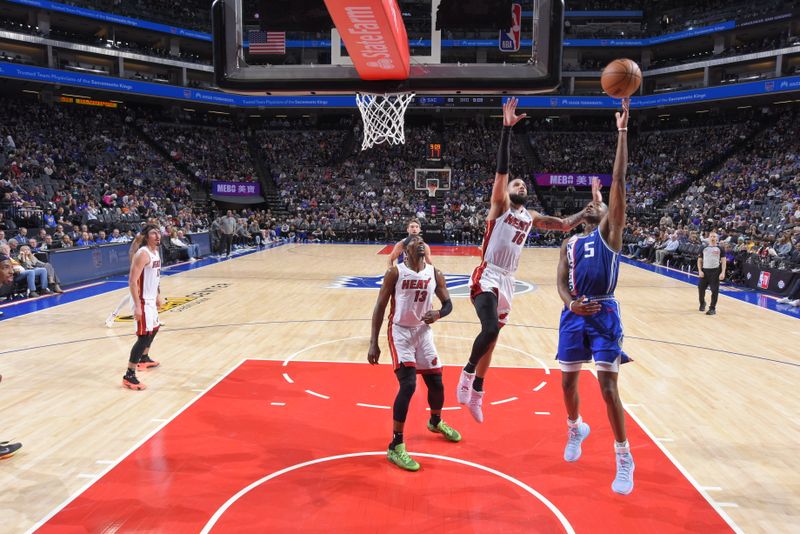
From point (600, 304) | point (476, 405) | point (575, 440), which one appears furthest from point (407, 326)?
point (575, 440)

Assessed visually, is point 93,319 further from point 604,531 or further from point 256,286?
point 604,531

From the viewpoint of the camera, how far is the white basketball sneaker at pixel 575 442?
439 cm

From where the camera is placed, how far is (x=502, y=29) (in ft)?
23.8

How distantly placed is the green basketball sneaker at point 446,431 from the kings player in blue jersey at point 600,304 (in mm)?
991

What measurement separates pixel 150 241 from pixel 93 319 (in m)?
4.47

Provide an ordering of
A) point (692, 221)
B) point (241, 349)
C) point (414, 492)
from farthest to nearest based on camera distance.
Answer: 1. point (692, 221)
2. point (241, 349)
3. point (414, 492)

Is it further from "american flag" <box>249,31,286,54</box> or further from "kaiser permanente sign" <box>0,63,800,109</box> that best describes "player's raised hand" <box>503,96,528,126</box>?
"kaiser permanente sign" <box>0,63,800,109</box>

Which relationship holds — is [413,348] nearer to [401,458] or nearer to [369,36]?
[401,458]

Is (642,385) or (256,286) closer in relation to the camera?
(642,385)

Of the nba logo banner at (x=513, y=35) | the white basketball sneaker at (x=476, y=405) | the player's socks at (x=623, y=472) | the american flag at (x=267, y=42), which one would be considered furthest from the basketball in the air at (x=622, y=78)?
the american flag at (x=267, y=42)

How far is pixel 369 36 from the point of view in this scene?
6.79 metres

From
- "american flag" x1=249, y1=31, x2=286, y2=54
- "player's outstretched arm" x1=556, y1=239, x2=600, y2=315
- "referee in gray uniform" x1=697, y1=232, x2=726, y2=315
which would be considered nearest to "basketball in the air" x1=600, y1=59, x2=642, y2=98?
"player's outstretched arm" x1=556, y1=239, x2=600, y2=315

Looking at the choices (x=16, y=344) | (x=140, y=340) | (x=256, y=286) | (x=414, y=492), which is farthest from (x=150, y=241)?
(x=256, y=286)

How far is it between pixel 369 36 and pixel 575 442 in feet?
16.7
